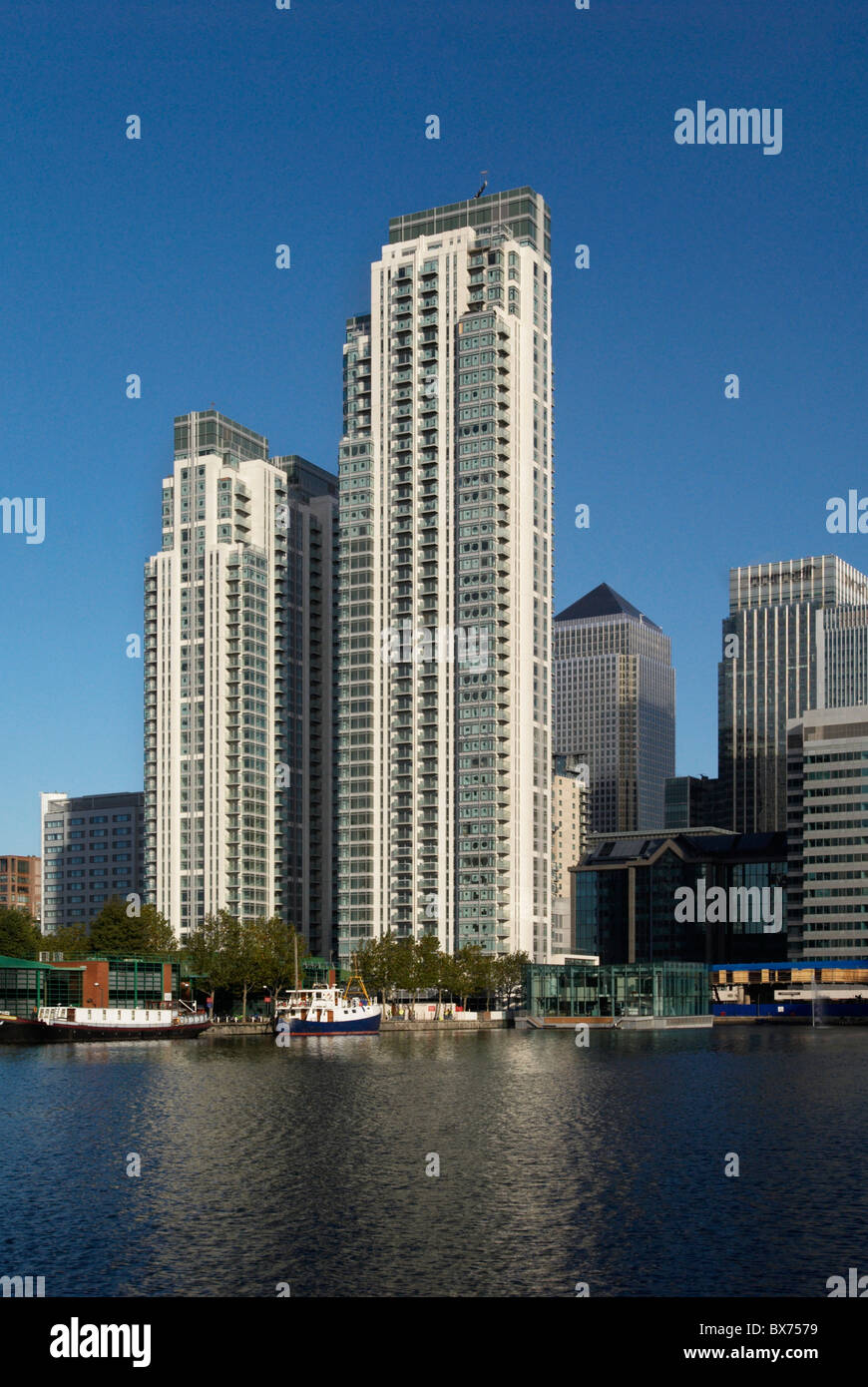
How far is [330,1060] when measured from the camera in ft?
517

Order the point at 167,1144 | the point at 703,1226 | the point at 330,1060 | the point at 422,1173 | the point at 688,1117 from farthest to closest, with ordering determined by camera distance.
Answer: the point at 330,1060 → the point at 688,1117 → the point at 167,1144 → the point at 422,1173 → the point at 703,1226

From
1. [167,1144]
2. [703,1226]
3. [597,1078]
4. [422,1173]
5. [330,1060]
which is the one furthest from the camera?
[330,1060]

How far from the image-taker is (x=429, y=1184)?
75375 mm

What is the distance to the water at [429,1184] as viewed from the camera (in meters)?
57.3

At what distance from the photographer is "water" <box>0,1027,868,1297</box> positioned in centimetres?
5734
